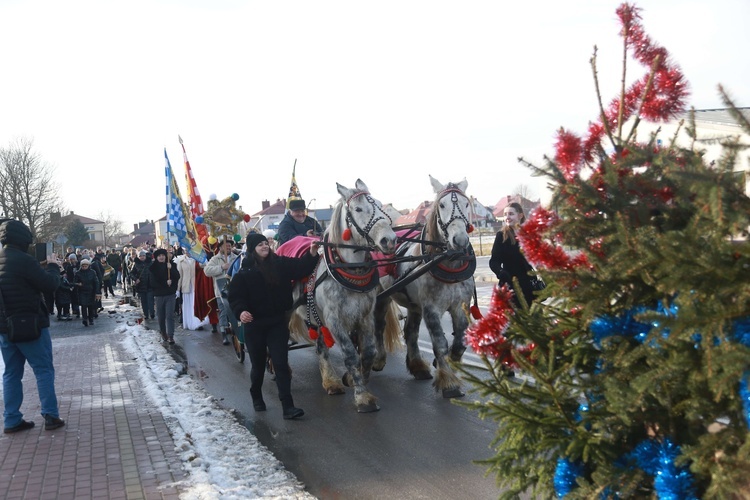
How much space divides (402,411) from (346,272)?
1.51 metres

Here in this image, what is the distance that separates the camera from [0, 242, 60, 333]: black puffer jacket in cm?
725

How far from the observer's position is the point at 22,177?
5428 centimetres

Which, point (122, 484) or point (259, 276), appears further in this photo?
point (259, 276)

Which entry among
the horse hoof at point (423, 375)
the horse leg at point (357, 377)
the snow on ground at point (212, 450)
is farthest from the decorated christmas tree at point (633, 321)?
the horse hoof at point (423, 375)

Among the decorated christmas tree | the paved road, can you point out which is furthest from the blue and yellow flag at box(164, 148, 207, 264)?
the decorated christmas tree

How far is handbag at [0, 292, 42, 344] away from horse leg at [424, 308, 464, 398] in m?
3.93

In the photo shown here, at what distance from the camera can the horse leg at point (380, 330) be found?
8.91 m

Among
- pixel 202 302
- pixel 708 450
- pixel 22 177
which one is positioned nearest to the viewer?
pixel 708 450

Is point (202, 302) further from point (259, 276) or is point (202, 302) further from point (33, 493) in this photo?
point (33, 493)

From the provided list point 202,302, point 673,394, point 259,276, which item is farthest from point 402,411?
point 202,302

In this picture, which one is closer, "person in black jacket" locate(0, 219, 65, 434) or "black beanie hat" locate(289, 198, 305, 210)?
"person in black jacket" locate(0, 219, 65, 434)

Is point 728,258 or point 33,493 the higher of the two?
point 728,258

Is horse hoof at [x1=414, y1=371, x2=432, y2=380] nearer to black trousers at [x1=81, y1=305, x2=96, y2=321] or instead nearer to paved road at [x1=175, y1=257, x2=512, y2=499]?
paved road at [x1=175, y1=257, x2=512, y2=499]

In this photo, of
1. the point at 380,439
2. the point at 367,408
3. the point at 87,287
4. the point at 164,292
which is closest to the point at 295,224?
the point at 367,408
